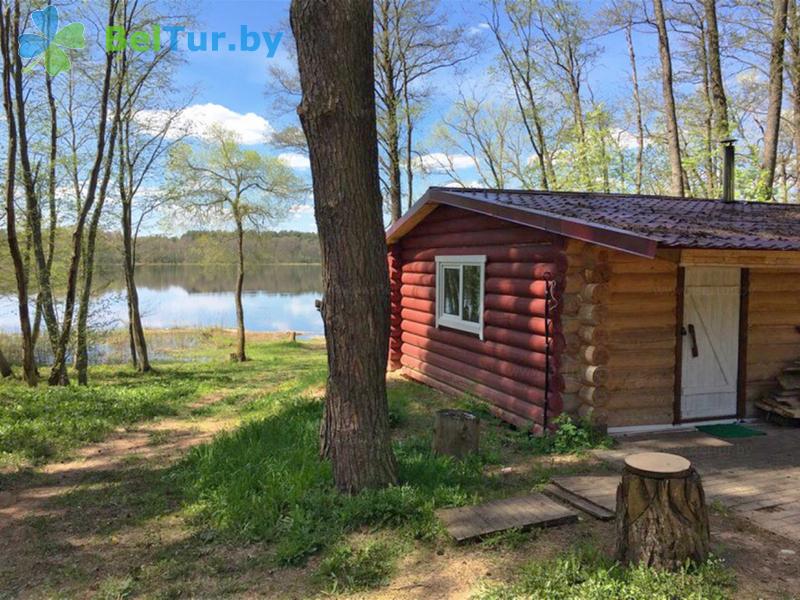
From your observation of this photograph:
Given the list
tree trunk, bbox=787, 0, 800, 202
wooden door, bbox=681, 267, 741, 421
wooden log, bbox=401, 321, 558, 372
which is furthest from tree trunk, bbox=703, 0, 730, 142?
wooden log, bbox=401, 321, 558, 372

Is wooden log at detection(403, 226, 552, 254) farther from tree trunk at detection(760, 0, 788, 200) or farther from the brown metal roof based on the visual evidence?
tree trunk at detection(760, 0, 788, 200)

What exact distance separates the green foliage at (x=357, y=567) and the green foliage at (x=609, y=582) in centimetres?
62

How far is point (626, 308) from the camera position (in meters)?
6.08

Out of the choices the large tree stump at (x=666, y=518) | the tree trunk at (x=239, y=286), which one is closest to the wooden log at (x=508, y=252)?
the large tree stump at (x=666, y=518)

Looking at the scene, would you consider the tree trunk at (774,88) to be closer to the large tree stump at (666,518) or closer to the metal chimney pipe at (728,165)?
the metal chimney pipe at (728,165)

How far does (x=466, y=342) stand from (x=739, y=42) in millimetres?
12048

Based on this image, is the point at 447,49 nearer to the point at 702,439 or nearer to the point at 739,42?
the point at 739,42

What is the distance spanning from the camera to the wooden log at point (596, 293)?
5812mm

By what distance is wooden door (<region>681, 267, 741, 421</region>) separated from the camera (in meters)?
6.39

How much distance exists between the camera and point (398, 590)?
3055 mm

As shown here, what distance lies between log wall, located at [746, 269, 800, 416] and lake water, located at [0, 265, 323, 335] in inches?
595

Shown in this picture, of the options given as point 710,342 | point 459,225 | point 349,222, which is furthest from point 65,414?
point 710,342

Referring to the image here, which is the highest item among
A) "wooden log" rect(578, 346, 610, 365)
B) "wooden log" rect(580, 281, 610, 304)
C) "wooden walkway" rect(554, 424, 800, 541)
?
"wooden log" rect(580, 281, 610, 304)

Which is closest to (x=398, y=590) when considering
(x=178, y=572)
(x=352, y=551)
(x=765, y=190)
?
(x=352, y=551)
